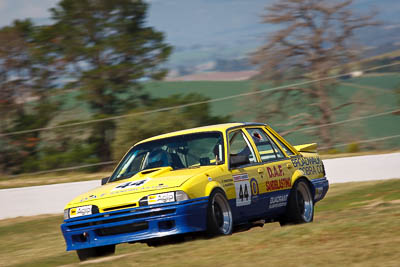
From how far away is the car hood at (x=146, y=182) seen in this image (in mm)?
8297

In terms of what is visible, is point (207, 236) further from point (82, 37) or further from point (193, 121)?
point (82, 37)

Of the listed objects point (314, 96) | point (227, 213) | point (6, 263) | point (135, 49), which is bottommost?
point (6, 263)

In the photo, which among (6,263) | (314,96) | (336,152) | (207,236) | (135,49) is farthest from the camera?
(135,49)

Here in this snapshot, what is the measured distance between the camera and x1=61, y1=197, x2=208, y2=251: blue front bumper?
8031 millimetres

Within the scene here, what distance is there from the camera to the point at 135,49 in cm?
2712

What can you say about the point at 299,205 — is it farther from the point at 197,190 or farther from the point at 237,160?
the point at 197,190

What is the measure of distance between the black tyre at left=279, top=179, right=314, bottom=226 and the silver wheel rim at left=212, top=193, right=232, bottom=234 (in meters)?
1.58

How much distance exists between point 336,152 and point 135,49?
10474mm

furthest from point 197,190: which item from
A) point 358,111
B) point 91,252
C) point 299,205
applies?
point 358,111

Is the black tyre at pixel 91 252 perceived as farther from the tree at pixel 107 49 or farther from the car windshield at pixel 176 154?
the tree at pixel 107 49

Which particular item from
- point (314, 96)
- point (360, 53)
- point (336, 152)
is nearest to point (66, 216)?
point (336, 152)

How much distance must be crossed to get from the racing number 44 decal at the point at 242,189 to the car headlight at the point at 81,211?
1745mm

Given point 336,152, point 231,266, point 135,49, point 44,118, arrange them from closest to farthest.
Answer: point 231,266, point 336,152, point 44,118, point 135,49

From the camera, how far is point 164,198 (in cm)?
809
